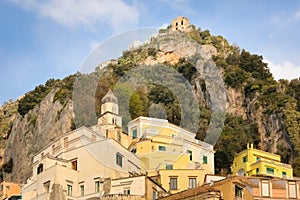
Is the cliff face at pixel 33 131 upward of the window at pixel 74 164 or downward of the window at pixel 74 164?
upward

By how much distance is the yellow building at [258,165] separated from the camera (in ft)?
236

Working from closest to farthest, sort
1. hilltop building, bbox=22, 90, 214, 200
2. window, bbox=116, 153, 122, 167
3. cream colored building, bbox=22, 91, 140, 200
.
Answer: hilltop building, bbox=22, 90, 214, 200 < cream colored building, bbox=22, 91, 140, 200 < window, bbox=116, 153, 122, 167

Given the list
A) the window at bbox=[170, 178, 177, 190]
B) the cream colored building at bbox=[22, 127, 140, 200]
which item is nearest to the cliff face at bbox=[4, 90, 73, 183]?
the cream colored building at bbox=[22, 127, 140, 200]

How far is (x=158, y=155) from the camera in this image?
6372 centimetres

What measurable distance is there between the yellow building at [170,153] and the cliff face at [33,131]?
24376 mm

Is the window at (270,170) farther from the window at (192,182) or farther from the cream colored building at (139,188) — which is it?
the cream colored building at (139,188)

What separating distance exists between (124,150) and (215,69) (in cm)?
6041

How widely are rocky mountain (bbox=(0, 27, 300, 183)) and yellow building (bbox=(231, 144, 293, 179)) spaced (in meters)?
2.47

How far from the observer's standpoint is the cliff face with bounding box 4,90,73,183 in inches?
3684

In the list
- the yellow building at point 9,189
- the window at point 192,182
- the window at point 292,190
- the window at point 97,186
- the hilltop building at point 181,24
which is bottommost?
the window at point 292,190

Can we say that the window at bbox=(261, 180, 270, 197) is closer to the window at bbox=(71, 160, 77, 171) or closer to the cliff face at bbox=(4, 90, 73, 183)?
the window at bbox=(71, 160, 77, 171)

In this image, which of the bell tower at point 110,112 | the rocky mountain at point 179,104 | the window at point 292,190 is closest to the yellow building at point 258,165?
the rocky mountain at point 179,104

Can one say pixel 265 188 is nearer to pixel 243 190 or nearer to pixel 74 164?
pixel 243 190

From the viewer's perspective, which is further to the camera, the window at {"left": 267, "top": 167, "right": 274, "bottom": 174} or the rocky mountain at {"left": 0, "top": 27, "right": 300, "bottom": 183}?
the rocky mountain at {"left": 0, "top": 27, "right": 300, "bottom": 183}
